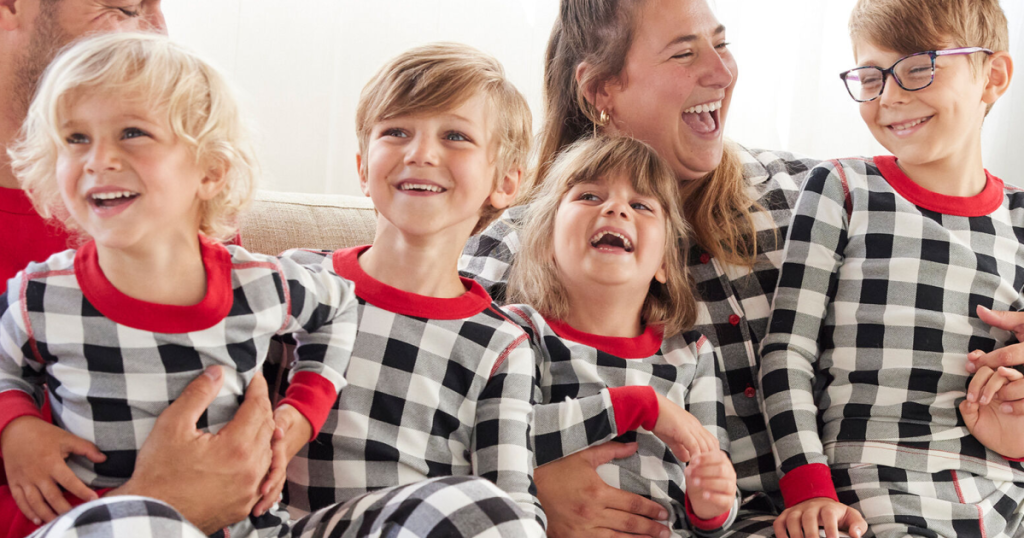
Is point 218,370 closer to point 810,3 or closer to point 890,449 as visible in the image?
point 890,449

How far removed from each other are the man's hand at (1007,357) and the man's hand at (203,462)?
111cm

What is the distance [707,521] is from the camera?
1254 millimetres

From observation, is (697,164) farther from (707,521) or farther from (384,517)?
(384,517)

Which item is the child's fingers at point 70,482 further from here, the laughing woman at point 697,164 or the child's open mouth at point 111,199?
the laughing woman at point 697,164

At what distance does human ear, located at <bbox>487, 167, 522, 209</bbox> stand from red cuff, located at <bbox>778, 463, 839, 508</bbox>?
0.63 meters

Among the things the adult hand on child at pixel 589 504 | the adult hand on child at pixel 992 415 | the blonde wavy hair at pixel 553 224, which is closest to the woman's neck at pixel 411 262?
the blonde wavy hair at pixel 553 224

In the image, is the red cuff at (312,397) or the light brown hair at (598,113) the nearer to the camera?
the red cuff at (312,397)

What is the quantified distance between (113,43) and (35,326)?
33 centimetres

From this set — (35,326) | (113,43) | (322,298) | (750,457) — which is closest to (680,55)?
(750,457)

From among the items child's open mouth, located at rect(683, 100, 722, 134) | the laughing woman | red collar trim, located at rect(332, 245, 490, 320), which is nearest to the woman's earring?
the laughing woman

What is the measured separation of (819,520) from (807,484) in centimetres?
7

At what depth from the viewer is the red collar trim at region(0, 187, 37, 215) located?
118 cm

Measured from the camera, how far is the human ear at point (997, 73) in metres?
1.47

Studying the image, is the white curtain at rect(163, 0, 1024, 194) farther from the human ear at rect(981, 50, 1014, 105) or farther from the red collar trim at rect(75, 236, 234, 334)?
the human ear at rect(981, 50, 1014, 105)
